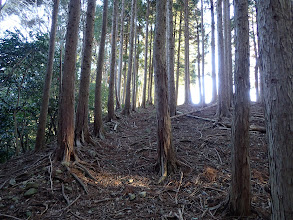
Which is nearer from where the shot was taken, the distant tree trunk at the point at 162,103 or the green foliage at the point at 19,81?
the distant tree trunk at the point at 162,103

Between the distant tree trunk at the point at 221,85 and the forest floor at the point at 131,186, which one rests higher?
the distant tree trunk at the point at 221,85

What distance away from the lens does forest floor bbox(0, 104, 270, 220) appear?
3400mm

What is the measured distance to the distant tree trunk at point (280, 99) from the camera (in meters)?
1.74

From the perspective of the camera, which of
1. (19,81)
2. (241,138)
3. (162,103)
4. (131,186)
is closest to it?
(241,138)

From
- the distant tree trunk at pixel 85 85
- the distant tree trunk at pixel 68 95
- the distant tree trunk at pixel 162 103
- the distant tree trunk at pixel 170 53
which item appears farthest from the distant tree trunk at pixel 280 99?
the distant tree trunk at pixel 170 53

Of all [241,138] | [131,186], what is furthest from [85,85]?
[241,138]

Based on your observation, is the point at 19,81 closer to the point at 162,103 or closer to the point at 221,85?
the point at 162,103

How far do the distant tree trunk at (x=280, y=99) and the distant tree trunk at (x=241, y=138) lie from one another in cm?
113

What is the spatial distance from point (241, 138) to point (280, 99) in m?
1.35

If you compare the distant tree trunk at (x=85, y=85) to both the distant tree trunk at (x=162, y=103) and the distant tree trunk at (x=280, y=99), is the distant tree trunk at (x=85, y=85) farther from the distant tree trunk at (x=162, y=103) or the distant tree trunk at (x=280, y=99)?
the distant tree trunk at (x=280, y=99)

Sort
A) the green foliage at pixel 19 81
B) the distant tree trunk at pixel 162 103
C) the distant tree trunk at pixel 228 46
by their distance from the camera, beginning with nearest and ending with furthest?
the distant tree trunk at pixel 162 103, the green foliage at pixel 19 81, the distant tree trunk at pixel 228 46

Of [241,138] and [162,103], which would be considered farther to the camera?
[162,103]

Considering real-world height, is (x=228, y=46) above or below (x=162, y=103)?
above

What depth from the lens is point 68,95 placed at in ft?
17.3
